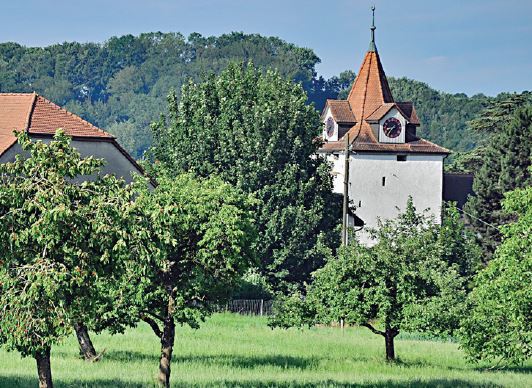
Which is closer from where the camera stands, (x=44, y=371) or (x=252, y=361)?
(x=44, y=371)

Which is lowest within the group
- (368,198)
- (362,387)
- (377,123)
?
(362,387)

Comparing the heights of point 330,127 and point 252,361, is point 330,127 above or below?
above

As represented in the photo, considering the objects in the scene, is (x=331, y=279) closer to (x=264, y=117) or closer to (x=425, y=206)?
(x=264, y=117)

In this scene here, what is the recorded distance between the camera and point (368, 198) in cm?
8344

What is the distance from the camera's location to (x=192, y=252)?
27.7 m

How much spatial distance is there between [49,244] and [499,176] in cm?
6269

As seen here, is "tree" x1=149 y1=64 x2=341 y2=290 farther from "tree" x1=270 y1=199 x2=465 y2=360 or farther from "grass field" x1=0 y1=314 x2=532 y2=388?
"tree" x1=270 y1=199 x2=465 y2=360

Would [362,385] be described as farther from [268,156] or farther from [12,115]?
[268,156]

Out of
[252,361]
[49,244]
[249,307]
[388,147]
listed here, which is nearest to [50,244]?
[49,244]

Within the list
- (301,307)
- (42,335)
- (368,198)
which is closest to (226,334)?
(301,307)

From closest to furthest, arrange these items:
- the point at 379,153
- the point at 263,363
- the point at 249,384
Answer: the point at 249,384
the point at 263,363
the point at 379,153

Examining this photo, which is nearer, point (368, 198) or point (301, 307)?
point (301, 307)

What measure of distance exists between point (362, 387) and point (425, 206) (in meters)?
55.7

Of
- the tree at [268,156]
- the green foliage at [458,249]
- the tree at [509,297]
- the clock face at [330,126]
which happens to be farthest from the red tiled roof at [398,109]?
the tree at [509,297]
